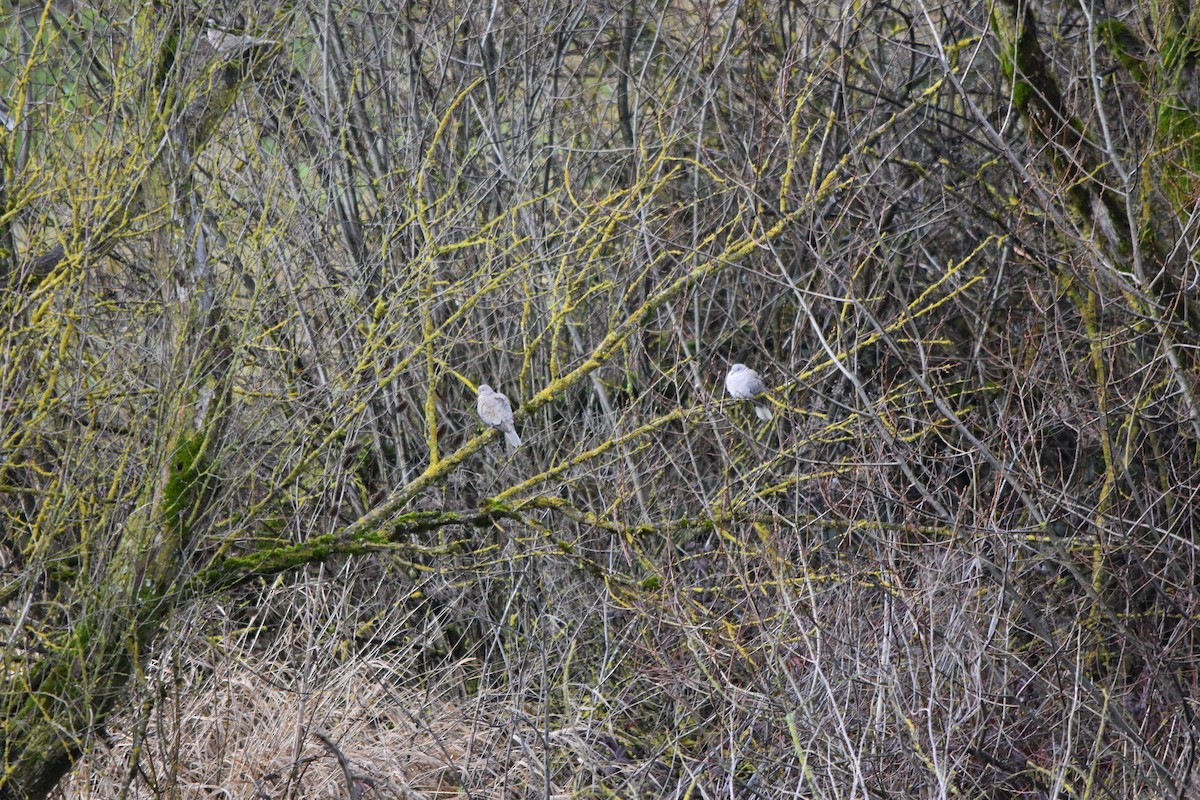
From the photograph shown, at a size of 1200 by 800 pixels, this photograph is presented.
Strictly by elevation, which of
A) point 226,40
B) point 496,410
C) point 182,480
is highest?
point 226,40

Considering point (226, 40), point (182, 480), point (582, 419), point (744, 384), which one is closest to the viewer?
point (182, 480)

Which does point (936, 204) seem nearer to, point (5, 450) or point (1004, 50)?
point (1004, 50)

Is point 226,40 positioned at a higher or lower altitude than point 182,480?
higher

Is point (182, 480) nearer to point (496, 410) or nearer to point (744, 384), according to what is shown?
point (496, 410)

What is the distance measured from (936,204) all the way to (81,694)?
5356 millimetres

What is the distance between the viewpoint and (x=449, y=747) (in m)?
6.49

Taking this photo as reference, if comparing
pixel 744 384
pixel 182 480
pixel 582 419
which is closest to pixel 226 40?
pixel 182 480

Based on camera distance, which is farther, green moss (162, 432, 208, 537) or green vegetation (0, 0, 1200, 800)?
green moss (162, 432, 208, 537)

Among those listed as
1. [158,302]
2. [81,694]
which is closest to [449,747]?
[81,694]

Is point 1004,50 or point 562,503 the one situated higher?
point 1004,50

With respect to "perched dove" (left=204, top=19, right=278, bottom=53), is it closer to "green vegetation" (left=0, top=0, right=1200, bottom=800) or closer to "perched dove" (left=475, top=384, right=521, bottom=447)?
"green vegetation" (left=0, top=0, right=1200, bottom=800)

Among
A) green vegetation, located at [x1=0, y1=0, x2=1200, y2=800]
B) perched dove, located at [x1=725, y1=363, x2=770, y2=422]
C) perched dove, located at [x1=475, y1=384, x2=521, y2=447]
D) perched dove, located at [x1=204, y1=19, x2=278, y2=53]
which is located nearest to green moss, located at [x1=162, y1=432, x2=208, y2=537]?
green vegetation, located at [x1=0, y1=0, x2=1200, y2=800]

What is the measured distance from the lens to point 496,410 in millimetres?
7047

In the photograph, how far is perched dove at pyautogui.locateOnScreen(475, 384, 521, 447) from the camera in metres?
6.91
